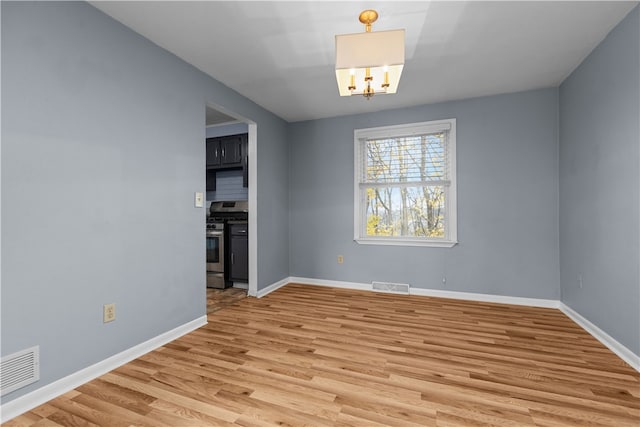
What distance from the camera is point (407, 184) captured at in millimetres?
4023

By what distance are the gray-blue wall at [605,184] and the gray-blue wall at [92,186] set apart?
3.55 m

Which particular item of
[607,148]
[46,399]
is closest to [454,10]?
[607,148]

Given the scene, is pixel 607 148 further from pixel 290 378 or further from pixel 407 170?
pixel 290 378

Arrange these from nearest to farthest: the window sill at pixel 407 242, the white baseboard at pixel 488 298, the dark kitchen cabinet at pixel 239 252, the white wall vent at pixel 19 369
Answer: the white wall vent at pixel 19 369
the white baseboard at pixel 488 298
the window sill at pixel 407 242
the dark kitchen cabinet at pixel 239 252

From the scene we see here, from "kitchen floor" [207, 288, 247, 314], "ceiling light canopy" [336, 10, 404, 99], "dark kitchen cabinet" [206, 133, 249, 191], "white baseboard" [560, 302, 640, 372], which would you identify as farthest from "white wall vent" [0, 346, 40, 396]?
"white baseboard" [560, 302, 640, 372]

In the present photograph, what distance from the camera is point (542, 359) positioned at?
2.20 metres

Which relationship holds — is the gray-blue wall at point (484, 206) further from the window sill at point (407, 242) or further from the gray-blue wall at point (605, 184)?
the gray-blue wall at point (605, 184)

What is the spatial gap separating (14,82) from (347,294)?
3645 mm

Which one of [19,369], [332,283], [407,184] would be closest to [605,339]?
[407,184]

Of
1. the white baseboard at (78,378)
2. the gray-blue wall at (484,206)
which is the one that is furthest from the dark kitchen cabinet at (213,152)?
the white baseboard at (78,378)

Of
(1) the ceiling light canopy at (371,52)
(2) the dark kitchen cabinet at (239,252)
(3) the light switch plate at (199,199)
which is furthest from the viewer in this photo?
(2) the dark kitchen cabinet at (239,252)

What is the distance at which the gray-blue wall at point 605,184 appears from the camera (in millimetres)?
2113

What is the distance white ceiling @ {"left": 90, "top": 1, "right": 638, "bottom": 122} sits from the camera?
2.05m

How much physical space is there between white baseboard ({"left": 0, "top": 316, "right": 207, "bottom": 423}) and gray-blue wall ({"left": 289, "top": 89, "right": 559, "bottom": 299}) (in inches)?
97.0
